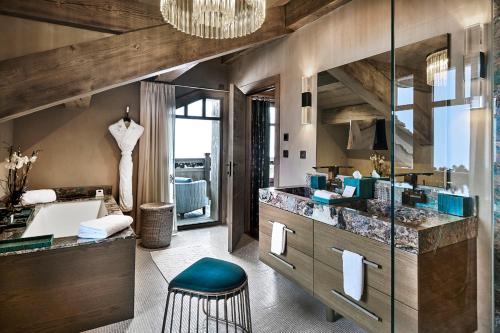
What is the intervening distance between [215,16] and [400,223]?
1.68 m

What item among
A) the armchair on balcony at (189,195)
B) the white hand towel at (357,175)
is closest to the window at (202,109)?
the armchair on balcony at (189,195)

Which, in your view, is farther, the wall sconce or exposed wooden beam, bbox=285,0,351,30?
the wall sconce

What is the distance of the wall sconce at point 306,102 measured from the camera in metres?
3.11

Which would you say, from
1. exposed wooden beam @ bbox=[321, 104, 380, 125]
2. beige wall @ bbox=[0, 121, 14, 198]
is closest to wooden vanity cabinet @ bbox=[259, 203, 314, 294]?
exposed wooden beam @ bbox=[321, 104, 380, 125]

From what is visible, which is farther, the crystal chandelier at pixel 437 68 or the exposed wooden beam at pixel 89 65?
the exposed wooden beam at pixel 89 65

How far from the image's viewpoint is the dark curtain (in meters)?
4.54

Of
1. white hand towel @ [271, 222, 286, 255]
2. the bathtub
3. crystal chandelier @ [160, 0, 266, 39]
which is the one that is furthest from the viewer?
the bathtub

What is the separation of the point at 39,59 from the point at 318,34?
8.35ft

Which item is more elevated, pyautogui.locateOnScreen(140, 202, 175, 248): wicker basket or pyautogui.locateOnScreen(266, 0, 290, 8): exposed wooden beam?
pyautogui.locateOnScreen(266, 0, 290, 8): exposed wooden beam

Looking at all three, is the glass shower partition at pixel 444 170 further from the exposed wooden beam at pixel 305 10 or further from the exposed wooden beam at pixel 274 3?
the exposed wooden beam at pixel 274 3

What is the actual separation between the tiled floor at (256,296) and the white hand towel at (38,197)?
1.25 meters

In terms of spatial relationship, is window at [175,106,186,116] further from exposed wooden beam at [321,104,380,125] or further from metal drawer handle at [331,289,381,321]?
metal drawer handle at [331,289,381,321]

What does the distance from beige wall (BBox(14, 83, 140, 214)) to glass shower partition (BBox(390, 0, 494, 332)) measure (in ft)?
12.0

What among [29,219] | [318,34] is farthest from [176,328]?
[318,34]
